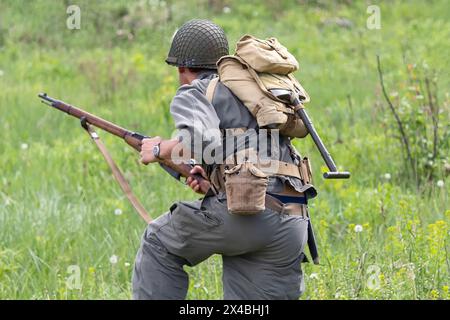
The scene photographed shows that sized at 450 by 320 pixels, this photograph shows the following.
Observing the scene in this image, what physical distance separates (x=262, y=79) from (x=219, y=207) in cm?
58

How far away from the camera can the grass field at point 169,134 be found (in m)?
5.98

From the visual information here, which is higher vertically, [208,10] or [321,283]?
[208,10]

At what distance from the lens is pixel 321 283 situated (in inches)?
220

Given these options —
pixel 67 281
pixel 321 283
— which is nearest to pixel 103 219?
pixel 67 281

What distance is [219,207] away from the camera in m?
4.42

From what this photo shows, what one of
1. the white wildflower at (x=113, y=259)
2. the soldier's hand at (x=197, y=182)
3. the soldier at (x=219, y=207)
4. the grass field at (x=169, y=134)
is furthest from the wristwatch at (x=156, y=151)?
the white wildflower at (x=113, y=259)

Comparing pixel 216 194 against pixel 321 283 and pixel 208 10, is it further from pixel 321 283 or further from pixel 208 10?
pixel 208 10

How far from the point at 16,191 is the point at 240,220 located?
3766 mm

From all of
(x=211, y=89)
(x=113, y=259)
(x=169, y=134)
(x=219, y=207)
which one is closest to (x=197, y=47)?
(x=211, y=89)

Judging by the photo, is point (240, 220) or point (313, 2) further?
point (313, 2)

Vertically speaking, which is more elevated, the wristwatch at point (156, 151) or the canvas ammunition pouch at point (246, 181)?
the wristwatch at point (156, 151)

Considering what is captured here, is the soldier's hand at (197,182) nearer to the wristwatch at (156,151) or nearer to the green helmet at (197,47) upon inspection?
the wristwatch at (156,151)

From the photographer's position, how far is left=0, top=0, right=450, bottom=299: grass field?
598cm

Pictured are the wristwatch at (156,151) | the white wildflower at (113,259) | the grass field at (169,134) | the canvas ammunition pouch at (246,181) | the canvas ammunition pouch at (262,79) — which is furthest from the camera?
the white wildflower at (113,259)
